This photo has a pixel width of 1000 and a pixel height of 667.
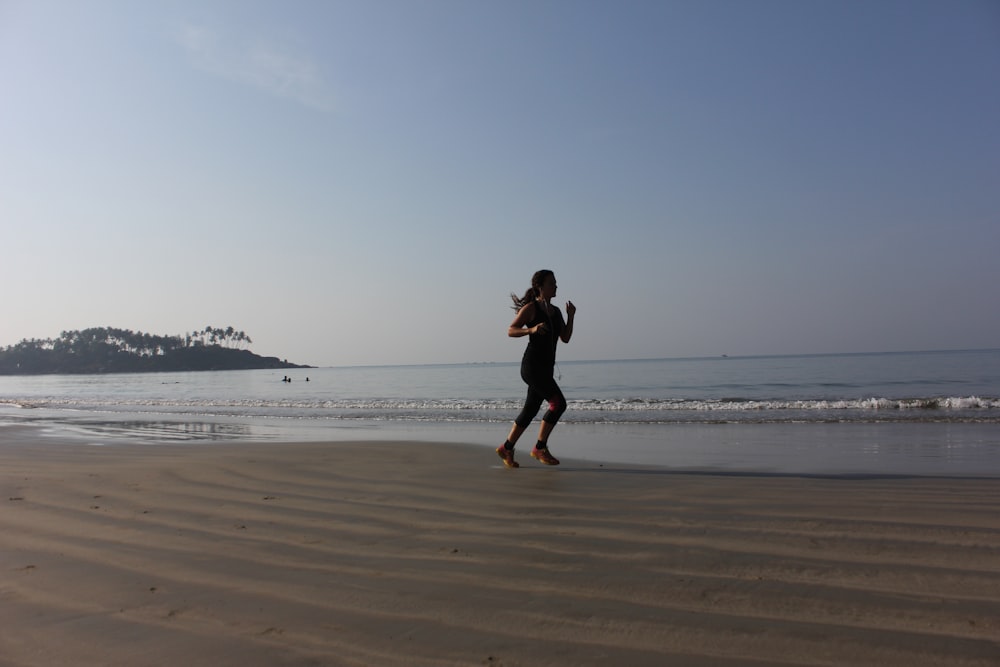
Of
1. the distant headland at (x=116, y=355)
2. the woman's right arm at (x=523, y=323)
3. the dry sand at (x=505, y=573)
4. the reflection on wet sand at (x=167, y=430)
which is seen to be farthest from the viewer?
the distant headland at (x=116, y=355)

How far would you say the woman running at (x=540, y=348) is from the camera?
6.47 m

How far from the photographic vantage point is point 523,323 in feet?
21.3

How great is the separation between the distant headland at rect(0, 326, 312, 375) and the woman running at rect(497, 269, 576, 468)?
453 ft

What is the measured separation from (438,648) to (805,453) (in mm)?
6786

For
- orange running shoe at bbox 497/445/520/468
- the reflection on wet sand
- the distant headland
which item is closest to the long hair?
orange running shoe at bbox 497/445/520/468

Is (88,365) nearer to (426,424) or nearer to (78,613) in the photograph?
(426,424)

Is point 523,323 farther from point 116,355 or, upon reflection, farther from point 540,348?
point 116,355

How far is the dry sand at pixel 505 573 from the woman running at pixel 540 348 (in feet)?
4.16

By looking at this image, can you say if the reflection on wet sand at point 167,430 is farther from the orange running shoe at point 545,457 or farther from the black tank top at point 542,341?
the black tank top at point 542,341

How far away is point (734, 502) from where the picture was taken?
4.40 metres

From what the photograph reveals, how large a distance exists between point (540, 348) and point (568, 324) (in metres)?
0.40

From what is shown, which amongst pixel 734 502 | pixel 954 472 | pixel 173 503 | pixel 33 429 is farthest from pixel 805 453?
pixel 33 429

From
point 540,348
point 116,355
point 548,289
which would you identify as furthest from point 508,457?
point 116,355

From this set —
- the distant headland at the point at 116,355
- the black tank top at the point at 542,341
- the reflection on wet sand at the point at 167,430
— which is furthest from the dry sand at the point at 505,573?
the distant headland at the point at 116,355
